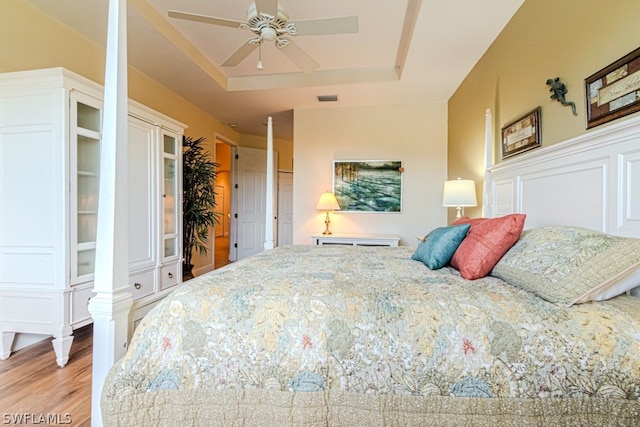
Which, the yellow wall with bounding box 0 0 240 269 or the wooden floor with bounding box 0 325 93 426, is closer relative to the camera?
the wooden floor with bounding box 0 325 93 426

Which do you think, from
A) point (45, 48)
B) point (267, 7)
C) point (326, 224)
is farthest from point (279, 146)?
point (267, 7)

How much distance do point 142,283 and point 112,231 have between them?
6.51ft

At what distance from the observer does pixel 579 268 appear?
102 centimetres

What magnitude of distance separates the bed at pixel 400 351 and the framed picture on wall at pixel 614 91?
7.7 inches

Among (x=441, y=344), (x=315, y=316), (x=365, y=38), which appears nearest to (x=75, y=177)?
(x=315, y=316)

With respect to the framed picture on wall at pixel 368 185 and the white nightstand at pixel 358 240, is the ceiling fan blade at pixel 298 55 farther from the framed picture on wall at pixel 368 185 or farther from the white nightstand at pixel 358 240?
the white nightstand at pixel 358 240

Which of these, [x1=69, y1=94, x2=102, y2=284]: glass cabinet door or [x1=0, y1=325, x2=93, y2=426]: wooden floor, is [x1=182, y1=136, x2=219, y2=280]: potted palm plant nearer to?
[x1=69, y1=94, x2=102, y2=284]: glass cabinet door

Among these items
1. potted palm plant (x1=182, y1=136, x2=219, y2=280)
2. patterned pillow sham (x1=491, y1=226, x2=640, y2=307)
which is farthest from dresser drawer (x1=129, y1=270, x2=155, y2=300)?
patterned pillow sham (x1=491, y1=226, x2=640, y2=307)

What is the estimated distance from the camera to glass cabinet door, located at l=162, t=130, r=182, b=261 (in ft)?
10.1

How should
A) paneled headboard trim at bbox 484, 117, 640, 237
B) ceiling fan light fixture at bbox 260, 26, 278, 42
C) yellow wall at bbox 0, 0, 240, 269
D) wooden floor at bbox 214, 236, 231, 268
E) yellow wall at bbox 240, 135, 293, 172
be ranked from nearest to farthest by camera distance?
paneled headboard trim at bbox 484, 117, 640, 237 → ceiling fan light fixture at bbox 260, 26, 278, 42 → yellow wall at bbox 0, 0, 240, 269 → wooden floor at bbox 214, 236, 231, 268 → yellow wall at bbox 240, 135, 293, 172

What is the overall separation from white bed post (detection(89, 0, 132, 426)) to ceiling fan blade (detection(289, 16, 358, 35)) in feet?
4.01

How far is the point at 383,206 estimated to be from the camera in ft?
13.8

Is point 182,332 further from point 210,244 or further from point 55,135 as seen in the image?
point 210,244

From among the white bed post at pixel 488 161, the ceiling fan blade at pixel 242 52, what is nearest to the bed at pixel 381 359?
the white bed post at pixel 488 161
